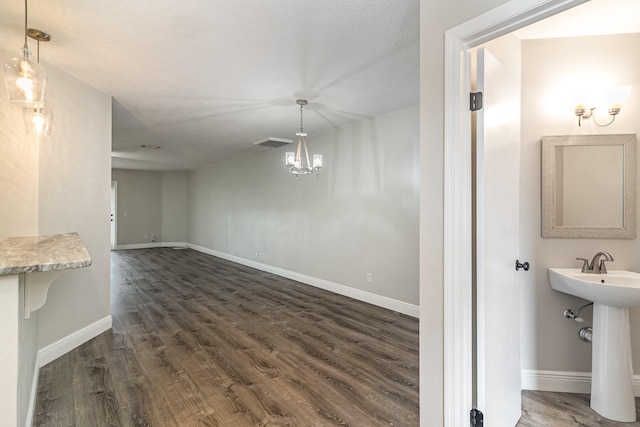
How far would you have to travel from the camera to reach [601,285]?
1.89 meters

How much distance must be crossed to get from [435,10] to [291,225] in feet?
15.1

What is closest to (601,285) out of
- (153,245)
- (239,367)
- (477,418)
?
(477,418)

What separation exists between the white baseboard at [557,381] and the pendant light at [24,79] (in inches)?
147

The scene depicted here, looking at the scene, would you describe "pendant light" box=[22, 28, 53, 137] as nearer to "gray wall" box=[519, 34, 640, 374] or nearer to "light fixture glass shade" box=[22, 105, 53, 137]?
"light fixture glass shade" box=[22, 105, 53, 137]

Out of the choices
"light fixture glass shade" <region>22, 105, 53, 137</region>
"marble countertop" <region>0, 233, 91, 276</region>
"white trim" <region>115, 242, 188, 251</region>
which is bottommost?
"white trim" <region>115, 242, 188, 251</region>

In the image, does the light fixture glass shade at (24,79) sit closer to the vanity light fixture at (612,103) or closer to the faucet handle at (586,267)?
the vanity light fixture at (612,103)

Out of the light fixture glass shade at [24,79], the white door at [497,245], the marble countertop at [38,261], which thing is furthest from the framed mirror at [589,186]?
the light fixture glass shade at [24,79]

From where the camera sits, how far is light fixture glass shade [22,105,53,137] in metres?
2.11

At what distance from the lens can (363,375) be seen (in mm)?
2477

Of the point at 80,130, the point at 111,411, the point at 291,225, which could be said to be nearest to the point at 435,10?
the point at 111,411

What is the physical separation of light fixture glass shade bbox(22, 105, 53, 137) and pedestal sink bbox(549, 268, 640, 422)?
3.67 metres

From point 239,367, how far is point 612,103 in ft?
11.0

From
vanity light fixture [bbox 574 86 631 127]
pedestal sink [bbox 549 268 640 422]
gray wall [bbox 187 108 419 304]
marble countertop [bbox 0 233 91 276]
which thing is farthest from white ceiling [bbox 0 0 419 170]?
pedestal sink [bbox 549 268 640 422]

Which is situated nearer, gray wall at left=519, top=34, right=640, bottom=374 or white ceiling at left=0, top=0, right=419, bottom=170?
white ceiling at left=0, top=0, right=419, bottom=170
